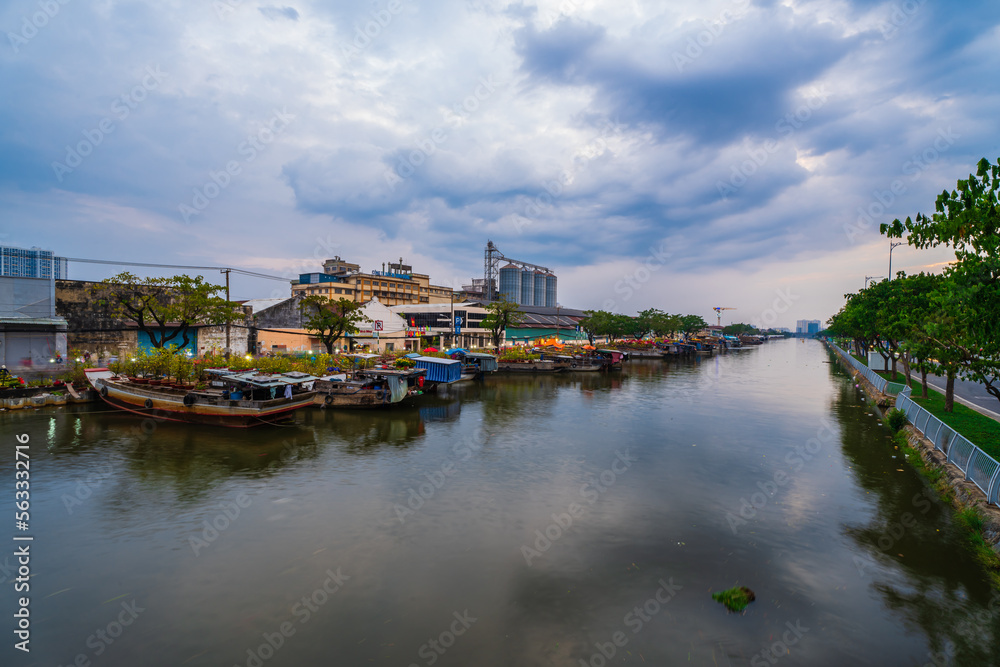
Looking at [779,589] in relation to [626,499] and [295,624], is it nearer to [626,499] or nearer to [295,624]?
[626,499]

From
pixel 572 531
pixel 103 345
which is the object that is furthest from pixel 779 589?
pixel 103 345

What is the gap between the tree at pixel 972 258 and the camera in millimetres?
10047

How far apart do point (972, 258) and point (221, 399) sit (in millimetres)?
31499

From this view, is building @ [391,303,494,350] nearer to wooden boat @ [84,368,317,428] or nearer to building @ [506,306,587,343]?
building @ [506,306,587,343]

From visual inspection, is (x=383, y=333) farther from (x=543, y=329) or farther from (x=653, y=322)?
(x=653, y=322)

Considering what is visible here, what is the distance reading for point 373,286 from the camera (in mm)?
117062

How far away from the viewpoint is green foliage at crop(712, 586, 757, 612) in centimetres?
949

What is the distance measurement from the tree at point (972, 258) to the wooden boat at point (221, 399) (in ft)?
92.3

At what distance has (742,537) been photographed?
12766 mm

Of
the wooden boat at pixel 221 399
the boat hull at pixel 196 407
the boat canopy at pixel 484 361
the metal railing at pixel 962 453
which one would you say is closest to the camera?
the metal railing at pixel 962 453

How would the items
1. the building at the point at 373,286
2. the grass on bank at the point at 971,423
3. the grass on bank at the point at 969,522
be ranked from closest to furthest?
the grass on bank at the point at 969,522 → the grass on bank at the point at 971,423 → the building at the point at 373,286

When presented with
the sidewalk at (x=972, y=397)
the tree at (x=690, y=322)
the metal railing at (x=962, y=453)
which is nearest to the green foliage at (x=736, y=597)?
the metal railing at (x=962, y=453)

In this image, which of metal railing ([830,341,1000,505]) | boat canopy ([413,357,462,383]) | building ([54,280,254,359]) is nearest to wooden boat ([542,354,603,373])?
boat canopy ([413,357,462,383])

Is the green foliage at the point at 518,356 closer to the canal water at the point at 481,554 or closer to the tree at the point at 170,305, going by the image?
the tree at the point at 170,305
